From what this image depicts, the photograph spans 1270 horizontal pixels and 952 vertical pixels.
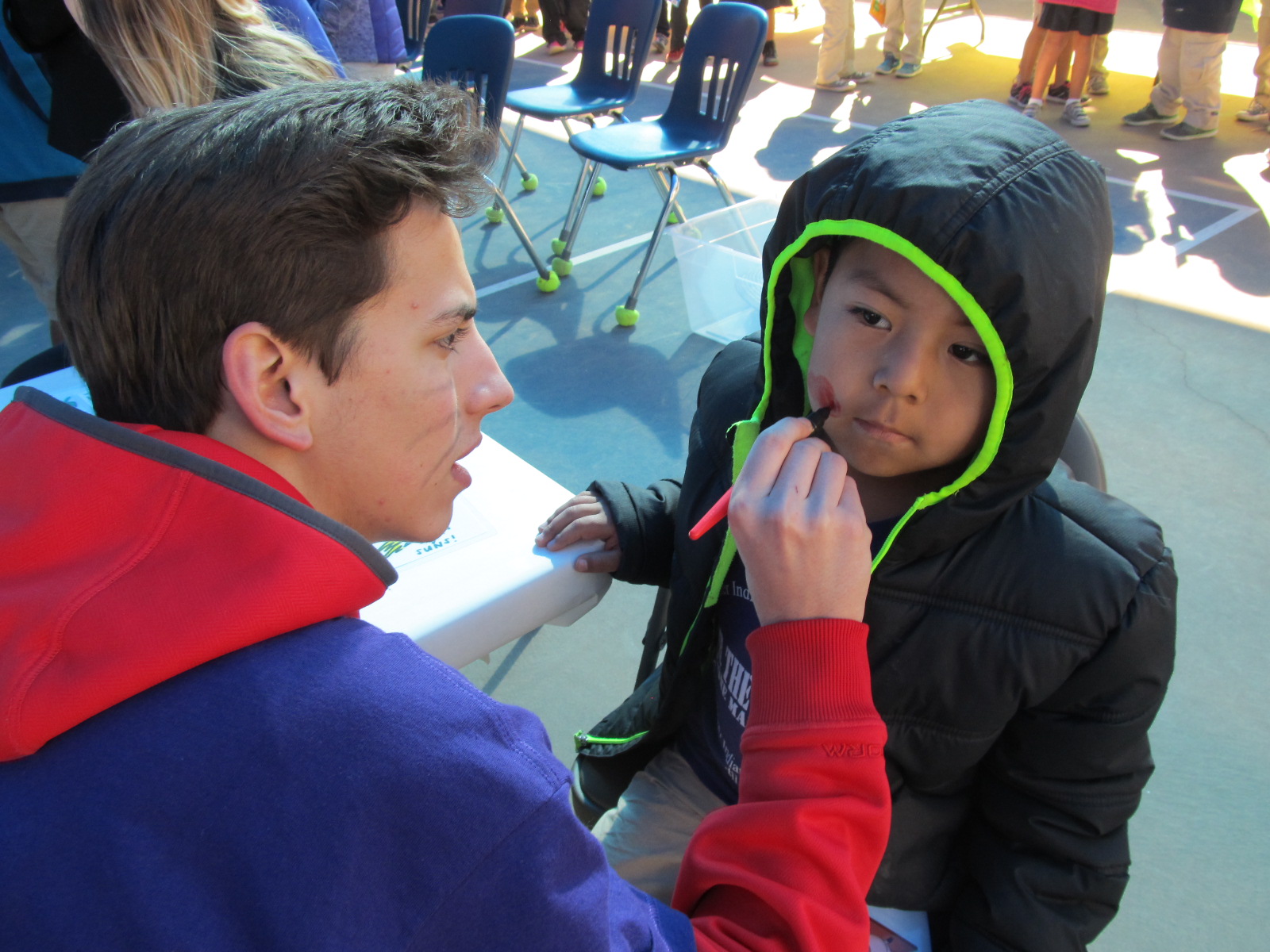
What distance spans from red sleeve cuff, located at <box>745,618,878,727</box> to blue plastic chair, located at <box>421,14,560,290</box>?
3183 millimetres

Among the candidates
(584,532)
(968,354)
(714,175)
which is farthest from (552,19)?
(968,354)

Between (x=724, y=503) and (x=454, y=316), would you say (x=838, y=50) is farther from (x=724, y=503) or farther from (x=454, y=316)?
(x=454, y=316)

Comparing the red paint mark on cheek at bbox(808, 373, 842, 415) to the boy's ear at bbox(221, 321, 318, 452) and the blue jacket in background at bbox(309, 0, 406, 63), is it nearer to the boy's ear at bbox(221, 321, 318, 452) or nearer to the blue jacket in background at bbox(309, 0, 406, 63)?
the boy's ear at bbox(221, 321, 318, 452)

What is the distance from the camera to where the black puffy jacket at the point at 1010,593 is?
91cm

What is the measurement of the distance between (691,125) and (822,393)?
10.3ft

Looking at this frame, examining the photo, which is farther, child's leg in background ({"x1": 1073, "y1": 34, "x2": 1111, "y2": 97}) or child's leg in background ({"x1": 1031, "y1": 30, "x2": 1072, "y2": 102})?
child's leg in background ({"x1": 1073, "y1": 34, "x2": 1111, "y2": 97})

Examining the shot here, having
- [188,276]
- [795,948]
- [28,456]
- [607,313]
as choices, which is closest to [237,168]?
[188,276]

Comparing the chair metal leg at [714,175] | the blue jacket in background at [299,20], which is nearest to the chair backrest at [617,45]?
the chair metal leg at [714,175]

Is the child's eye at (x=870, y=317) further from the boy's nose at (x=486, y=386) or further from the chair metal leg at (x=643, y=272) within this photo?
Result: the chair metal leg at (x=643, y=272)

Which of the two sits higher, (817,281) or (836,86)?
(817,281)

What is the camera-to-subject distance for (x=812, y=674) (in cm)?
80

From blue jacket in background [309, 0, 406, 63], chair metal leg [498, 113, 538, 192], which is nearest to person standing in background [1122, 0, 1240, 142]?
chair metal leg [498, 113, 538, 192]

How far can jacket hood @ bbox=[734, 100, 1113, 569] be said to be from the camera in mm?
897

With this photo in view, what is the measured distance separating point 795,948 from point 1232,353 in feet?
11.0
